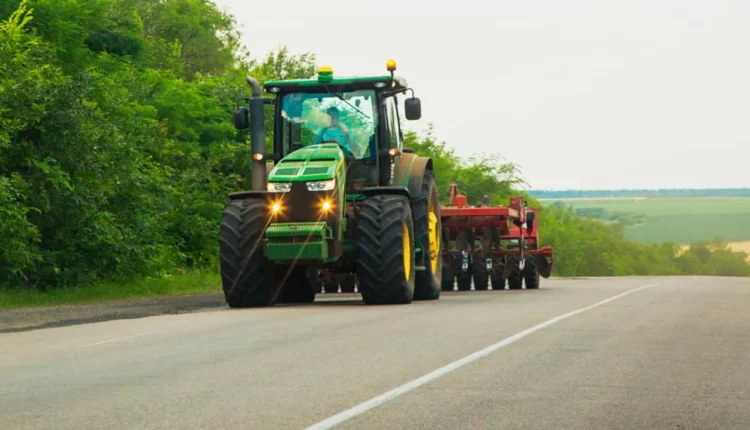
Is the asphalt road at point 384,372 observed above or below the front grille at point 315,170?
below

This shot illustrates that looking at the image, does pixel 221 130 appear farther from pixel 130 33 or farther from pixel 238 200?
pixel 238 200

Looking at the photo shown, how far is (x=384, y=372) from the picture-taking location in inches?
448

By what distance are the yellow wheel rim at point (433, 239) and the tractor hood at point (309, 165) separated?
3341 mm

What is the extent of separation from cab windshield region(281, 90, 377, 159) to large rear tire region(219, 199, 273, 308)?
210 centimetres

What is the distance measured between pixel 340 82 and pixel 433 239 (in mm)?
3829

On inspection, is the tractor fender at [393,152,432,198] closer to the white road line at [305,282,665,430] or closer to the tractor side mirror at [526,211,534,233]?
the white road line at [305,282,665,430]

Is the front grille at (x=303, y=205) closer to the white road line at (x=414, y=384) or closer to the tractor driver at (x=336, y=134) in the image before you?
the tractor driver at (x=336, y=134)

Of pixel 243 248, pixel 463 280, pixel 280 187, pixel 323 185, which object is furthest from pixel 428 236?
pixel 463 280

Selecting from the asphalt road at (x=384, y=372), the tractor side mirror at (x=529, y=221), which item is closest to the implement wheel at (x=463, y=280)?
the tractor side mirror at (x=529, y=221)

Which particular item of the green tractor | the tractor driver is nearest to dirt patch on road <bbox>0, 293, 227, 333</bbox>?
the green tractor

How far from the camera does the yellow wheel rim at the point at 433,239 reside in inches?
952

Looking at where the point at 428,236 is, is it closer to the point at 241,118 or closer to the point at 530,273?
the point at 241,118

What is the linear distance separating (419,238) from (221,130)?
79.1 ft

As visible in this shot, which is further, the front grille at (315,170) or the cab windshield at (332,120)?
the cab windshield at (332,120)
